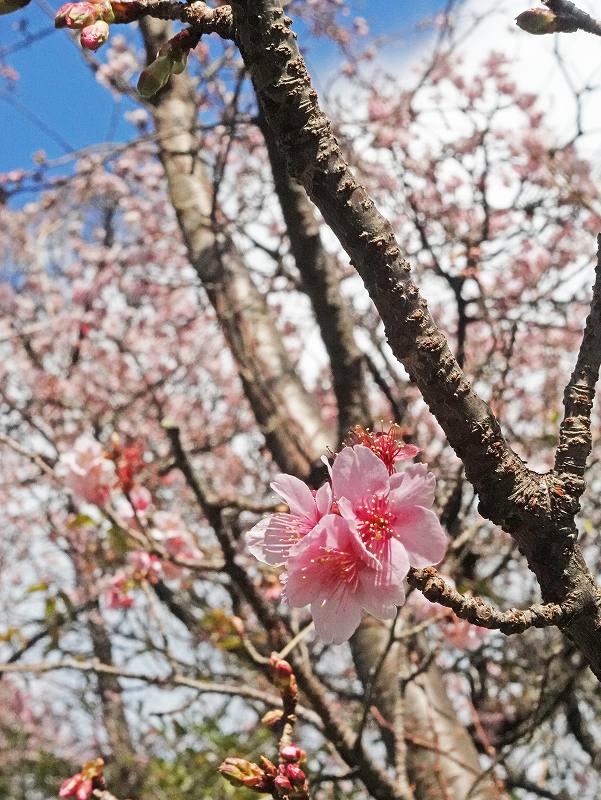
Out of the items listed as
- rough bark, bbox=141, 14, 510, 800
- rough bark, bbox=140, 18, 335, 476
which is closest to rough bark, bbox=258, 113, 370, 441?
rough bark, bbox=141, 14, 510, 800

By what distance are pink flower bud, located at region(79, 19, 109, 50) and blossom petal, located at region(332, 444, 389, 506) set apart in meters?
0.63

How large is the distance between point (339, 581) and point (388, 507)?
13cm

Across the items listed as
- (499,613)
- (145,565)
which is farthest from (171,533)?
(499,613)

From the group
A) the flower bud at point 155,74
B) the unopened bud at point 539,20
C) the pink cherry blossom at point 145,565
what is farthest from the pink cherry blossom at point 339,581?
the pink cherry blossom at point 145,565

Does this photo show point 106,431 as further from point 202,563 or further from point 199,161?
point 202,563

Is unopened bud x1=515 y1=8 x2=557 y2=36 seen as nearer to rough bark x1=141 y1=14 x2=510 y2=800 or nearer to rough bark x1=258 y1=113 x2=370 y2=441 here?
rough bark x1=141 y1=14 x2=510 y2=800

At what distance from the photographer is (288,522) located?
1.03 m

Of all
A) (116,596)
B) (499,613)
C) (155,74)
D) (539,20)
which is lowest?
(499,613)

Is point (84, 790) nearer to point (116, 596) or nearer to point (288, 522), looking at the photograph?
point (288, 522)

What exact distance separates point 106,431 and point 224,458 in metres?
1.66

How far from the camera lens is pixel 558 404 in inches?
204

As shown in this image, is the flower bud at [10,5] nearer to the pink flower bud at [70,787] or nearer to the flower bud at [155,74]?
the flower bud at [155,74]

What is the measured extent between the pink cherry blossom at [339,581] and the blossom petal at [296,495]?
6 cm

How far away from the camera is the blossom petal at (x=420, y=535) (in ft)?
3.10
